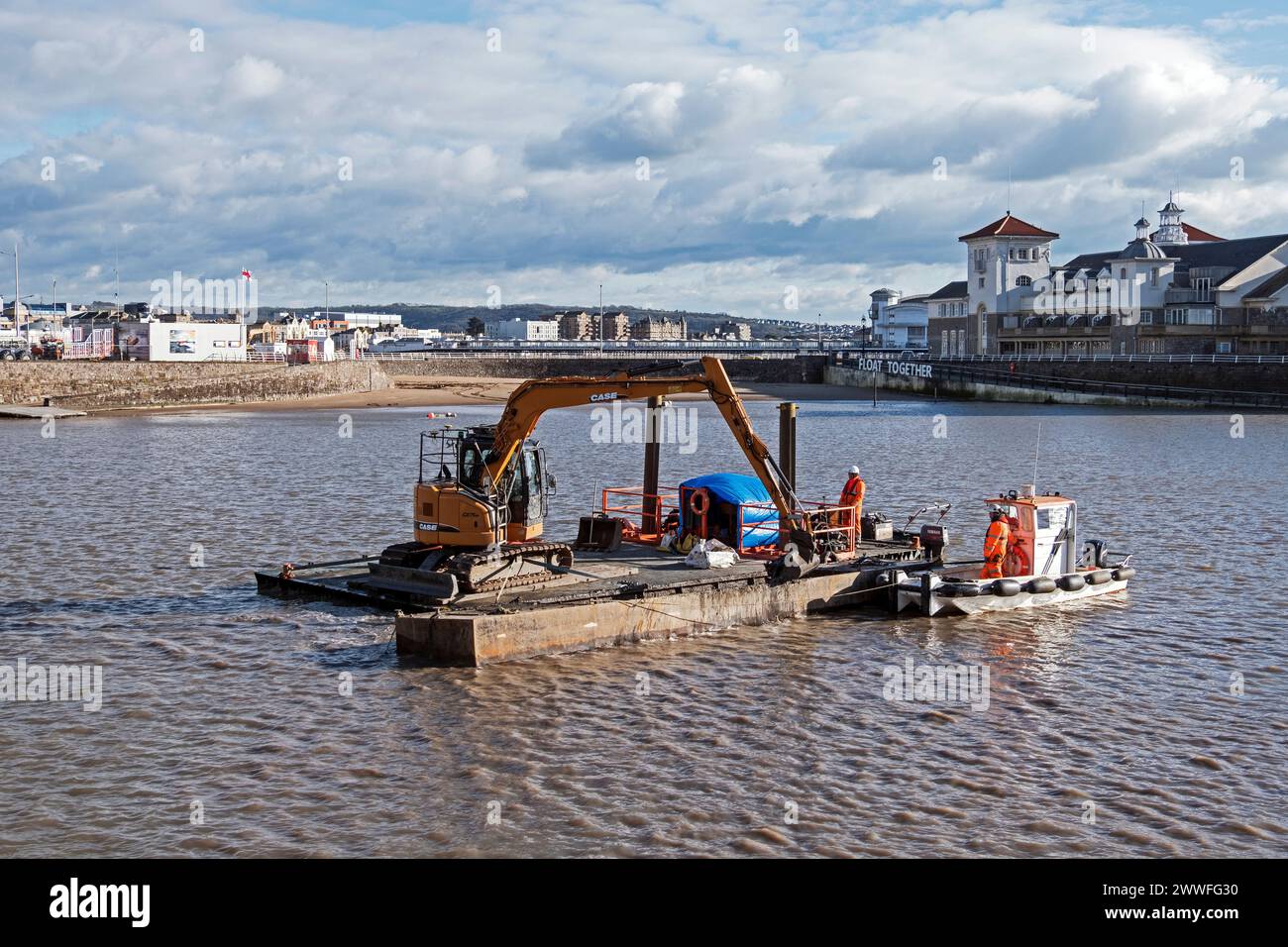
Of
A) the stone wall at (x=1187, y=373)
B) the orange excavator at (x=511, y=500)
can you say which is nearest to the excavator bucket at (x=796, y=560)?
the orange excavator at (x=511, y=500)

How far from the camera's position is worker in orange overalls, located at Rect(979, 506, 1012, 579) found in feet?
78.2

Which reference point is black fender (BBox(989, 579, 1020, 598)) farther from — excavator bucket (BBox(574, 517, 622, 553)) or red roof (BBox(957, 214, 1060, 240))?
red roof (BBox(957, 214, 1060, 240))

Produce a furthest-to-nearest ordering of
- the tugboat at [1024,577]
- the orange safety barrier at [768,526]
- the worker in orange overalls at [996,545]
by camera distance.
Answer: the orange safety barrier at [768,526], the worker in orange overalls at [996,545], the tugboat at [1024,577]

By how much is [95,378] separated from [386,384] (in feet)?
108

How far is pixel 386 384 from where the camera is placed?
114312 millimetres

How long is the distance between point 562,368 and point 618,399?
110 m

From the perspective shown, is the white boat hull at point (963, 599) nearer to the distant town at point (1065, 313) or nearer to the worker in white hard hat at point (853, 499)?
the worker in white hard hat at point (853, 499)

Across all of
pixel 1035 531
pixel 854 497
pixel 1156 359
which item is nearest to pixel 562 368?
pixel 1156 359

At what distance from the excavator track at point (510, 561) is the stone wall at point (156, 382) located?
68.6 m

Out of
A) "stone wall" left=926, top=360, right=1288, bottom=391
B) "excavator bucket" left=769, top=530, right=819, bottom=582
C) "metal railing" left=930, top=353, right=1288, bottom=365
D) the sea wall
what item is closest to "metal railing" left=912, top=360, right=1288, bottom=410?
the sea wall

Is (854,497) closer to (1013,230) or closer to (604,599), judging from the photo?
(604,599)

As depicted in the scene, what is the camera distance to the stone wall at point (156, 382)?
82125 mm

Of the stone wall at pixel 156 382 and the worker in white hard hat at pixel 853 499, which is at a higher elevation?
the stone wall at pixel 156 382

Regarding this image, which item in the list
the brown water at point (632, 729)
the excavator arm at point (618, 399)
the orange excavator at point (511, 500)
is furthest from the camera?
the excavator arm at point (618, 399)
